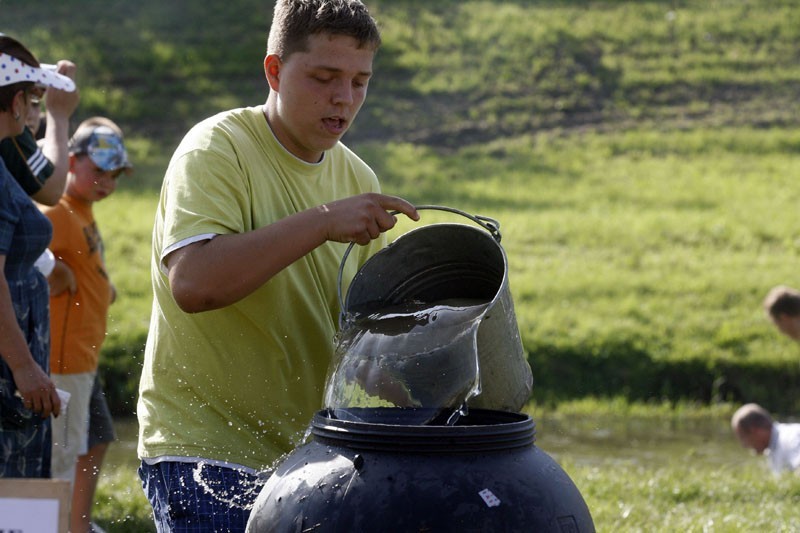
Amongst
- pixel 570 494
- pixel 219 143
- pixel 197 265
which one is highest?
pixel 219 143

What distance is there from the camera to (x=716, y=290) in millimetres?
10164

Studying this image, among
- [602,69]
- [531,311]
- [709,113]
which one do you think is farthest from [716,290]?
[602,69]

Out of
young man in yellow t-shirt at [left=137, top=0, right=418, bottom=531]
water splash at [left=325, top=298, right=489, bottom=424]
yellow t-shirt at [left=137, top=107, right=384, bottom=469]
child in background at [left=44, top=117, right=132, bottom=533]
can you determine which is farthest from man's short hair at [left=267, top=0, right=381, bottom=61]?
child in background at [left=44, top=117, right=132, bottom=533]

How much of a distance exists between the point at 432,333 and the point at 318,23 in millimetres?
797

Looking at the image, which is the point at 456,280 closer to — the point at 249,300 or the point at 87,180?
the point at 249,300

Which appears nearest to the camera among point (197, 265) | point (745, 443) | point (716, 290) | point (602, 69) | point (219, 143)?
point (197, 265)

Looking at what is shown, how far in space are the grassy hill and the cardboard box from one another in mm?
5029

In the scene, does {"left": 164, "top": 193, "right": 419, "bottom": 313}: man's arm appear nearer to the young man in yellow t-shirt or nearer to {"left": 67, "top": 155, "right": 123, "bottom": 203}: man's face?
the young man in yellow t-shirt

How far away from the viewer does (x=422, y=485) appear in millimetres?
2303

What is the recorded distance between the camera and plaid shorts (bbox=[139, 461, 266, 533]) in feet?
9.09

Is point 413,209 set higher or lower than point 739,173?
higher

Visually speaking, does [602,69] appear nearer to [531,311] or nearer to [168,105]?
[168,105]

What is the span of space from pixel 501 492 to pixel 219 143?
3.59 ft

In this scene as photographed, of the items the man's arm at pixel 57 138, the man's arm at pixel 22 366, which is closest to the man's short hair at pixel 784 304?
the man's arm at pixel 57 138
